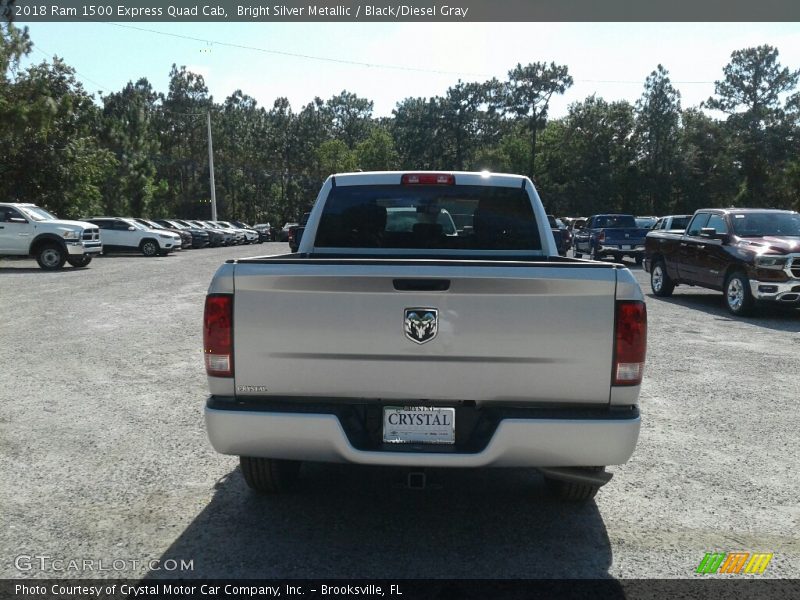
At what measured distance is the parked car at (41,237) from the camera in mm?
22797

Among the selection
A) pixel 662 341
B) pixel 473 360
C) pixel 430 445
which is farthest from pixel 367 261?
pixel 662 341

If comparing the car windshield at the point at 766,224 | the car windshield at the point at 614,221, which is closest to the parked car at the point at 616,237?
the car windshield at the point at 614,221

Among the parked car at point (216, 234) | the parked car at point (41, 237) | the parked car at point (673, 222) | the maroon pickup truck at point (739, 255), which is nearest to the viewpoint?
the maroon pickup truck at point (739, 255)

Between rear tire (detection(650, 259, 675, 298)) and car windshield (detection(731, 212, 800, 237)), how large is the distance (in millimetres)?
2614

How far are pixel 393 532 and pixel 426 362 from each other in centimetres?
106

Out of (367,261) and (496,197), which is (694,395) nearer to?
(496,197)

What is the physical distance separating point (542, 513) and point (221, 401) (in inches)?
76.6

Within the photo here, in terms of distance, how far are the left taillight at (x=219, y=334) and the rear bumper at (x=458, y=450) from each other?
0.21 metres

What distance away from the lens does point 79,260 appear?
2395 cm

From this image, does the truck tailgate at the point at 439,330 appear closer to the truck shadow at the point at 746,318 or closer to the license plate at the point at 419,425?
the license plate at the point at 419,425

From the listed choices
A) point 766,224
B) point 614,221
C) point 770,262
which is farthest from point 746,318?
point 614,221

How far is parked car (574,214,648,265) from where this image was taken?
92.3 feet

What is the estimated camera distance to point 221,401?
3.81 m

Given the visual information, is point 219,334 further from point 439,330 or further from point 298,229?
point 298,229
